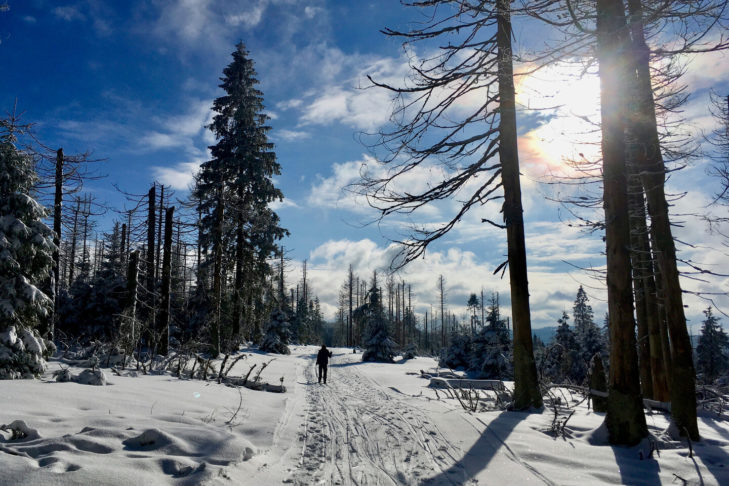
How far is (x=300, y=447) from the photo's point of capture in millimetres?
6059

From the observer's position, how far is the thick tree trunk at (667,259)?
19.7 ft

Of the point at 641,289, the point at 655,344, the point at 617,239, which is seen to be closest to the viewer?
the point at 617,239

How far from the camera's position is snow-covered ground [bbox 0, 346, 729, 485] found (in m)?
4.21

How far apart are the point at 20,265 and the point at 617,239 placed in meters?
13.9

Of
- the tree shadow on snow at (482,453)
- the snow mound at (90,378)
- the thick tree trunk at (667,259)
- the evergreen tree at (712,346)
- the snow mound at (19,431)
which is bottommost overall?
the evergreen tree at (712,346)

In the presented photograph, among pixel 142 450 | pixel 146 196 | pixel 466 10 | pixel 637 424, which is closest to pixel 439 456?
pixel 637 424

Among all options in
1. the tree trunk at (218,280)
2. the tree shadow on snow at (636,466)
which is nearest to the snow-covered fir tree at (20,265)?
the tree trunk at (218,280)

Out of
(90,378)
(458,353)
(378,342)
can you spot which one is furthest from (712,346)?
(90,378)

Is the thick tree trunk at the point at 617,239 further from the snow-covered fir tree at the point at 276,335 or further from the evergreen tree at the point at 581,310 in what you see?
the evergreen tree at the point at 581,310

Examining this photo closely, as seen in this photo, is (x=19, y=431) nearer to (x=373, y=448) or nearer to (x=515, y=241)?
(x=373, y=448)

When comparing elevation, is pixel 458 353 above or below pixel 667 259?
below

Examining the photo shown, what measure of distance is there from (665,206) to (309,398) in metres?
9.51

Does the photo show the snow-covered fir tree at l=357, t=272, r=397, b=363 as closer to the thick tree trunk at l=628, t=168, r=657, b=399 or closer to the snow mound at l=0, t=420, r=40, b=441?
the thick tree trunk at l=628, t=168, r=657, b=399

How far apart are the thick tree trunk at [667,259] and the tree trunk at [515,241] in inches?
88.3
